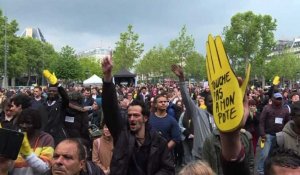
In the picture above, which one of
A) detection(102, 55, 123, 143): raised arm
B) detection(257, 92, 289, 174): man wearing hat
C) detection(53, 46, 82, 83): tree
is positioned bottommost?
detection(257, 92, 289, 174): man wearing hat

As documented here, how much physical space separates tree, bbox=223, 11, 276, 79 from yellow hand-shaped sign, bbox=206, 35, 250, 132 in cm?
5200

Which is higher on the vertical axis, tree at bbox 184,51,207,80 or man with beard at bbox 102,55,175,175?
tree at bbox 184,51,207,80

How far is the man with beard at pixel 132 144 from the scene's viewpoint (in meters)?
3.69

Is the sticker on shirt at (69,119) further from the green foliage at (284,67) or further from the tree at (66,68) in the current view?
the green foliage at (284,67)

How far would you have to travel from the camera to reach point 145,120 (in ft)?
13.4

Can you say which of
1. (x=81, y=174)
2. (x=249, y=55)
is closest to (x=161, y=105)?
(x=81, y=174)

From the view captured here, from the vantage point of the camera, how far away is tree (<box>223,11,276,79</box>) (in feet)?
175

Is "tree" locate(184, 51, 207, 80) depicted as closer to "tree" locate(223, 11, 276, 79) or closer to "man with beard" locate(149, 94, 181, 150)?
"tree" locate(223, 11, 276, 79)

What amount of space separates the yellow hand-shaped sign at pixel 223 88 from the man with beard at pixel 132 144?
1812mm

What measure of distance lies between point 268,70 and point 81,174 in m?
73.9

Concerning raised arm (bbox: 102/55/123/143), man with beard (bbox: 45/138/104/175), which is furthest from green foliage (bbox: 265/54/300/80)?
man with beard (bbox: 45/138/104/175)

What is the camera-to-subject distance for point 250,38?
178 ft

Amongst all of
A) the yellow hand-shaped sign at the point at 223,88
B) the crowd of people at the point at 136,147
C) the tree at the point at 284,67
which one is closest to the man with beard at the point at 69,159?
the crowd of people at the point at 136,147

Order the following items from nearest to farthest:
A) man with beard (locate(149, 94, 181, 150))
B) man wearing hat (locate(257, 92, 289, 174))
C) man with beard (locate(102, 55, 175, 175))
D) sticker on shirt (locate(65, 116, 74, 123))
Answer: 1. man with beard (locate(102, 55, 175, 175))
2. man with beard (locate(149, 94, 181, 150))
3. sticker on shirt (locate(65, 116, 74, 123))
4. man wearing hat (locate(257, 92, 289, 174))
